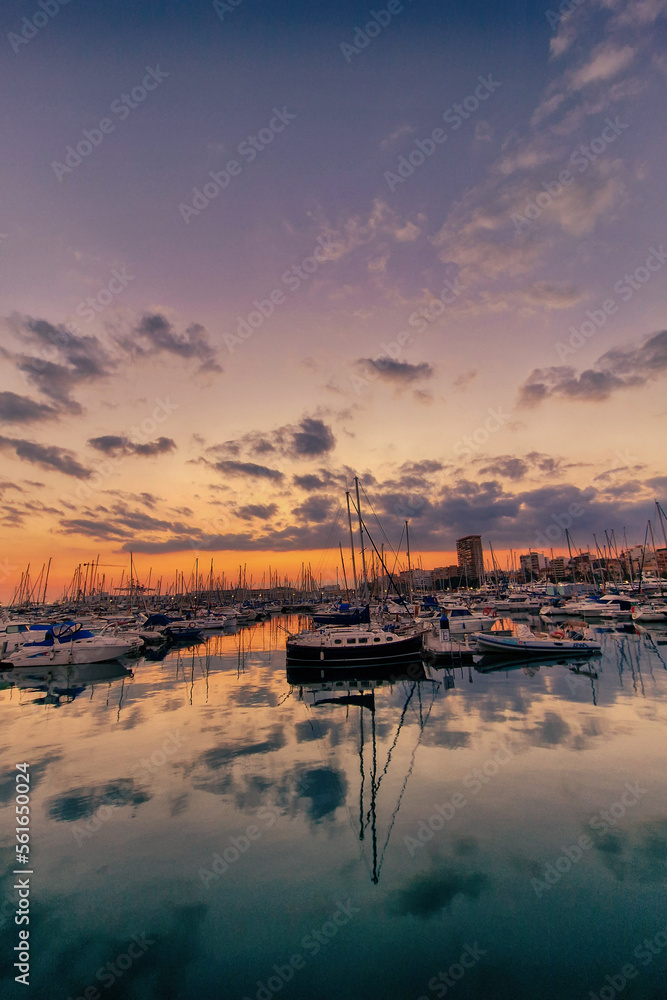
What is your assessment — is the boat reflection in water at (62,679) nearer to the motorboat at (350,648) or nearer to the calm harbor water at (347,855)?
the calm harbor water at (347,855)

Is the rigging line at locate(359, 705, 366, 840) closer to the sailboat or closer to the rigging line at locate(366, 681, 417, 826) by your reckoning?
the rigging line at locate(366, 681, 417, 826)

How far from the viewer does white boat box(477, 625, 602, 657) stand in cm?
3944

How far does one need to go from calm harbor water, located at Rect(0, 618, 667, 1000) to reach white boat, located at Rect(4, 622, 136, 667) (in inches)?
813

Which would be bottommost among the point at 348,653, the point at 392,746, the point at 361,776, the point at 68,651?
the point at 361,776

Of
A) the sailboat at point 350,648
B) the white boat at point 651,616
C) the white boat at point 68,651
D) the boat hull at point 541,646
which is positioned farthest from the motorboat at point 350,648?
the white boat at point 651,616

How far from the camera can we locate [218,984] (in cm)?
797

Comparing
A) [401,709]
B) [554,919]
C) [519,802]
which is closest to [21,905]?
[554,919]

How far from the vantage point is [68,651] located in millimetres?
42844

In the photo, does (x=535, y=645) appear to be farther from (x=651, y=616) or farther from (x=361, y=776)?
(x=651, y=616)

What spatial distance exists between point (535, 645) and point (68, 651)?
45.2 meters

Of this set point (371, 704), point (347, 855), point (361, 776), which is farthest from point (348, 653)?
point (347, 855)

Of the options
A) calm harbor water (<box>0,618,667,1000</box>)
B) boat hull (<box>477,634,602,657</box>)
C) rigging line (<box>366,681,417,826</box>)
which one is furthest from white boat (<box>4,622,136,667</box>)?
boat hull (<box>477,634,602,657</box>)

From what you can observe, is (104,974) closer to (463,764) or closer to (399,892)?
(399,892)

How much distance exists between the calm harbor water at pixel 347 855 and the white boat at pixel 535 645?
1653 centimetres
